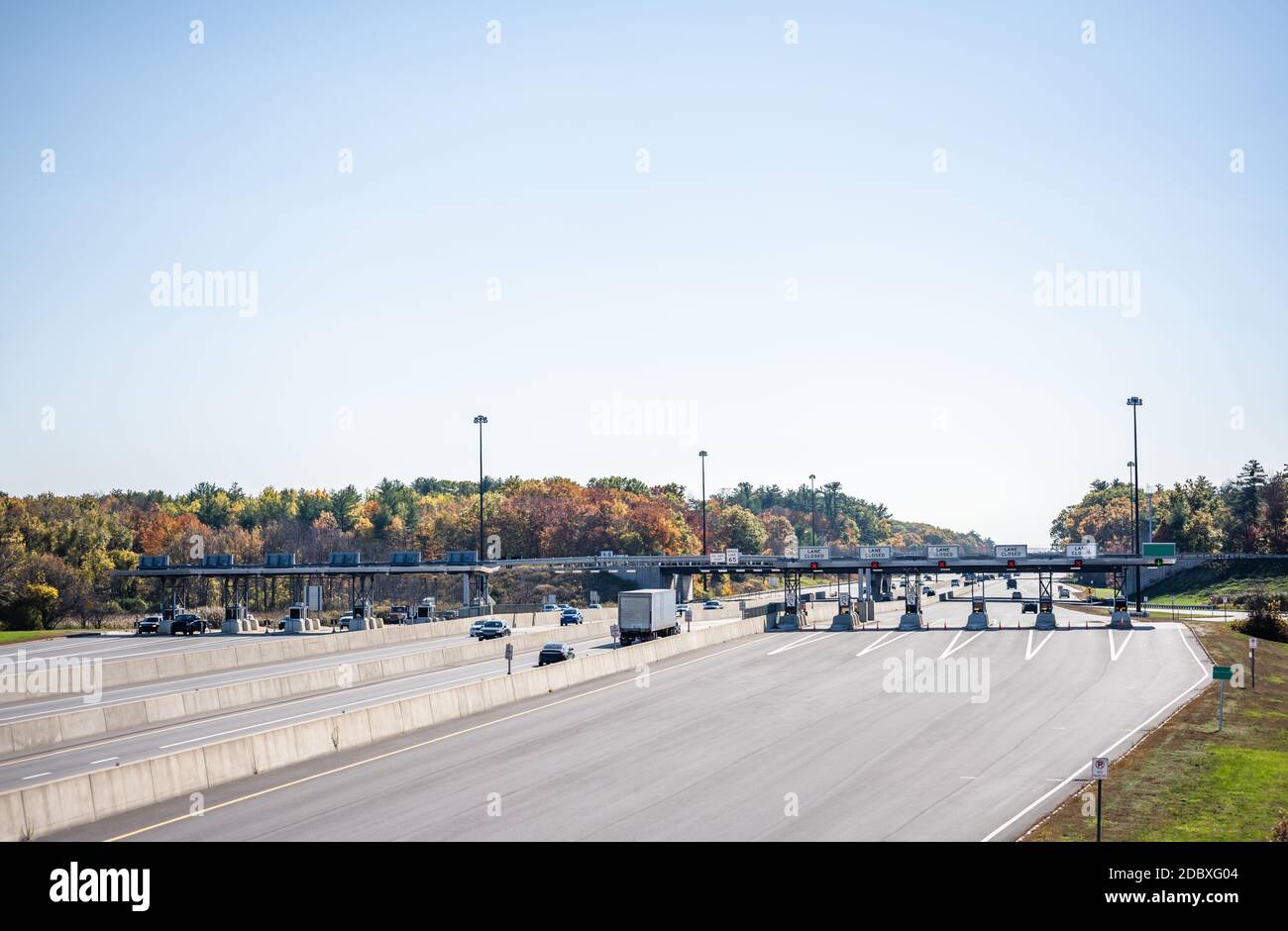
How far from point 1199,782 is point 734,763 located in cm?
1321

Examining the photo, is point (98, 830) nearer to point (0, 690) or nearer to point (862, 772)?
point (862, 772)

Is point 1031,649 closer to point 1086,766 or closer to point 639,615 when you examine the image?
point 639,615

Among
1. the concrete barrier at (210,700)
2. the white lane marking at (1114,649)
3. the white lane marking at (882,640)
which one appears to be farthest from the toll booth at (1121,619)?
the concrete barrier at (210,700)

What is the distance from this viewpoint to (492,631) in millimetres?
78375

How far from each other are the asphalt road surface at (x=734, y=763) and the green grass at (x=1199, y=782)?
1.10 m

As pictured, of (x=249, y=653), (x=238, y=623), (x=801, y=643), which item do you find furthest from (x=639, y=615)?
(x=238, y=623)

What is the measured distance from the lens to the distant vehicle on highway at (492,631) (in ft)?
257

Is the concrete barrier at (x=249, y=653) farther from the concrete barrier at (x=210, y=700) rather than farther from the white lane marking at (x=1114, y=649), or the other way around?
the white lane marking at (x=1114, y=649)

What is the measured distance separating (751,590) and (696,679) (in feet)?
414

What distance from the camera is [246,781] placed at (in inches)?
1267

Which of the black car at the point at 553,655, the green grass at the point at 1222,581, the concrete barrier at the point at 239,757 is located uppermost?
the concrete barrier at the point at 239,757

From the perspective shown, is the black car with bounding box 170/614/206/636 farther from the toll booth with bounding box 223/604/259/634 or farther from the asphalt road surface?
the asphalt road surface

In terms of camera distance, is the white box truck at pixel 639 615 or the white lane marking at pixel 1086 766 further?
the white box truck at pixel 639 615
